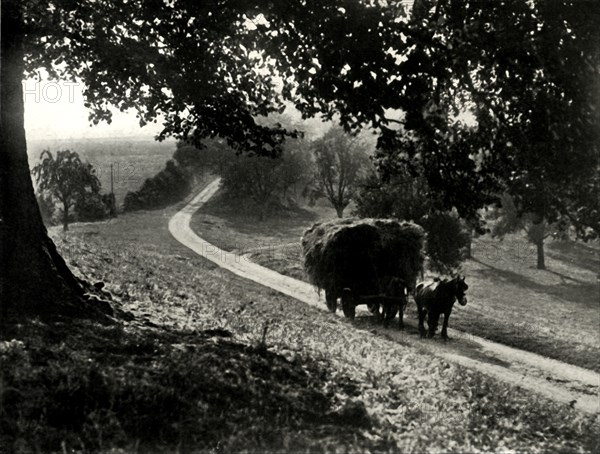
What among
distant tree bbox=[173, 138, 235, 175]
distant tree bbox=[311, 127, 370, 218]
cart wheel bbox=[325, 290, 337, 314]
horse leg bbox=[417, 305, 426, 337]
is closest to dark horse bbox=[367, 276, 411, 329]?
horse leg bbox=[417, 305, 426, 337]

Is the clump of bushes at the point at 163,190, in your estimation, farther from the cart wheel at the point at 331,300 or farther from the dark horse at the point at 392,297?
the dark horse at the point at 392,297

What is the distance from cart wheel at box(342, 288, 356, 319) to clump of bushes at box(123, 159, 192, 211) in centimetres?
4572

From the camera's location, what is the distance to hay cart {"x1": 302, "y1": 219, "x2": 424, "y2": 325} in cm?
1936

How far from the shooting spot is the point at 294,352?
10062mm

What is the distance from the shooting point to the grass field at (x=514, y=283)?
1870 cm

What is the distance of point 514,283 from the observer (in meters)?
43.6

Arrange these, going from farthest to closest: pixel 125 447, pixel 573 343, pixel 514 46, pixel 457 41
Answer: pixel 573 343
pixel 457 41
pixel 514 46
pixel 125 447

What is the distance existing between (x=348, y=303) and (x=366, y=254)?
189cm

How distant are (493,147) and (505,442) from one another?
549 cm

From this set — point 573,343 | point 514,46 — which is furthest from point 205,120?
point 573,343

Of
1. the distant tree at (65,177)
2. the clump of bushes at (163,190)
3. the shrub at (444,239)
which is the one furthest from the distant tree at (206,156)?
→ the shrub at (444,239)

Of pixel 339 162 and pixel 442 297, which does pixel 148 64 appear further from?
pixel 339 162

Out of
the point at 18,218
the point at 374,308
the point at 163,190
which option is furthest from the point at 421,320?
the point at 163,190

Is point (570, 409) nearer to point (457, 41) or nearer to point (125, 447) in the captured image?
point (457, 41)
